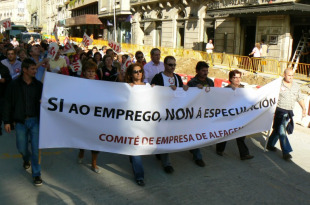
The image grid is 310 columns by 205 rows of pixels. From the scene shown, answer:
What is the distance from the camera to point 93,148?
4.80m

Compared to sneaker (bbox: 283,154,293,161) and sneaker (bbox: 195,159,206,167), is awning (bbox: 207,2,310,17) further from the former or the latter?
sneaker (bbox: 195,159,206,167)

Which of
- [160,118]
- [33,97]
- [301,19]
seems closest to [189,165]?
[160,118]

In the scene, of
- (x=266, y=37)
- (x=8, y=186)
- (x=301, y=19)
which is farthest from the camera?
(x=266, y=37)

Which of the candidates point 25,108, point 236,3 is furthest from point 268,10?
point 25,108

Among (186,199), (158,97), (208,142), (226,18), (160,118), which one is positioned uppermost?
(226,18)

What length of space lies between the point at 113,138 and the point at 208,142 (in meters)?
1.56

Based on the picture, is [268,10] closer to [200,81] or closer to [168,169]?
[200,81]

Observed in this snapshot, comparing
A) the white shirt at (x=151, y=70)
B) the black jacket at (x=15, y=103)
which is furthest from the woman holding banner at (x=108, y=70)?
the black jacket at (x=15, y=103)

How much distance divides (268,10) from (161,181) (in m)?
15.8

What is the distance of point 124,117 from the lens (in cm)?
479

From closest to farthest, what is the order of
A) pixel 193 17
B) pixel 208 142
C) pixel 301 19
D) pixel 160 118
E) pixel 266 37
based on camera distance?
1. pixel 160 118
2. pixel 208 142
3. pixel 301 19
4. pixel 266 37
5. pixel 193 17

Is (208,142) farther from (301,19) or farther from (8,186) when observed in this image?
(301,19)

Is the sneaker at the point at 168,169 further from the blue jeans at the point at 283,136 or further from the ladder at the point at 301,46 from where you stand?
the ladder at the point at 301,46

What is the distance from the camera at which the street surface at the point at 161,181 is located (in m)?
4.35
